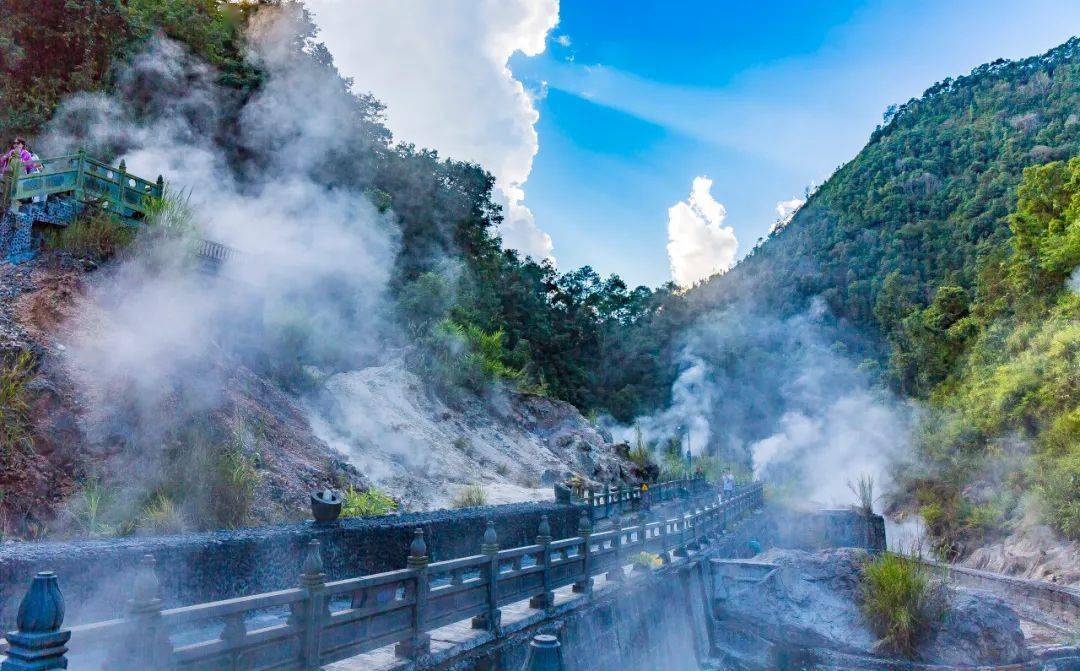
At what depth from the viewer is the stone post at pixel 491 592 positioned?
684cm

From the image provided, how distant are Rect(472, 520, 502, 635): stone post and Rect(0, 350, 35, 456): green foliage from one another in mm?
6575

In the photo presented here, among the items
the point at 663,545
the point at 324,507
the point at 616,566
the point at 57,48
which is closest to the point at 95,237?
the point at 324,507

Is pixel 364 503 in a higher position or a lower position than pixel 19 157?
lower

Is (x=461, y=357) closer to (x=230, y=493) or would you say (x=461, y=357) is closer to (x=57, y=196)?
(x=57, y=196)

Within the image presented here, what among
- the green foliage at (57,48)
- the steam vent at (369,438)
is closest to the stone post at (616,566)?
the steam vent at (369,438)

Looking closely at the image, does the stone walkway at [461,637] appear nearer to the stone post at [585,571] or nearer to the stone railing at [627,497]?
the stone post at [585,571]

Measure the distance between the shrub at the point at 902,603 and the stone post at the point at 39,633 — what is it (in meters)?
12.3

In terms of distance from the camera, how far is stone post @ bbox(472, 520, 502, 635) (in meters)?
6.84

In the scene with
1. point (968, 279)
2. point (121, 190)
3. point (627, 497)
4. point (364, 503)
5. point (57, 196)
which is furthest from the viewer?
point (968, 279)

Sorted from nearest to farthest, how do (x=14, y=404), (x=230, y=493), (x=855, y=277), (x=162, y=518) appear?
(x=162, y=518), (x=14, y=404), (x=230, y=493), (x=855, y=277)

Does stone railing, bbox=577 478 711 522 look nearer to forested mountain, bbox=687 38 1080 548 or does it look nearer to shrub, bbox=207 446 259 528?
shrub, bbox=207 446 259 528

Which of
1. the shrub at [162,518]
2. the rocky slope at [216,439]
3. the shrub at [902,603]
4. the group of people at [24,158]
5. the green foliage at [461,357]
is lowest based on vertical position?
the shrub at [902,603]

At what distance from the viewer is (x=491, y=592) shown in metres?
6.88

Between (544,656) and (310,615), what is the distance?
8.99 ft
